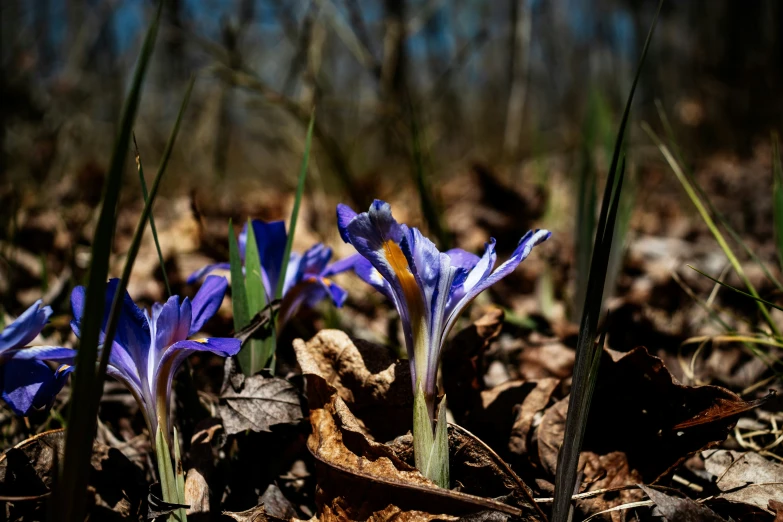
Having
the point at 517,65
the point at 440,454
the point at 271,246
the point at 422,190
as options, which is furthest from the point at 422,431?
the point at 517,65

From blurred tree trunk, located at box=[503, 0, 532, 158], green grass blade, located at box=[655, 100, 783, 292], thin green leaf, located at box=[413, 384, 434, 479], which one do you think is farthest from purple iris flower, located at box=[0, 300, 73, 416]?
blurred tree trunk, located at box=[503, 0, 532, 158]

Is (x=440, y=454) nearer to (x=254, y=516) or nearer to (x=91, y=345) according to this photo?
(x=254, y=516)

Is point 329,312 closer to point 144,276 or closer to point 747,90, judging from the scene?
point 144,276

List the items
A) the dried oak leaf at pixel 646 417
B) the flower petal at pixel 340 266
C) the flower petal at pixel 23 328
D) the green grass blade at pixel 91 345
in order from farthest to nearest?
the flower petal at pixel 340 266 < the dried oak leaf at pixel 646 417 < the flower petal at pixel 23 328 < the green grass blade at pixel 91 345

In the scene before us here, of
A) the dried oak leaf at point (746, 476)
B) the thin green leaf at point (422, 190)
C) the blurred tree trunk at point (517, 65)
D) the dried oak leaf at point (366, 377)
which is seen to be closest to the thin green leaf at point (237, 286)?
the dried oak leaf at point (366, 377)

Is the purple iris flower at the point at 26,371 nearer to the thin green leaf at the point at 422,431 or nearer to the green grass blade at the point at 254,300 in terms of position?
the green grass blade at the point at 254,300

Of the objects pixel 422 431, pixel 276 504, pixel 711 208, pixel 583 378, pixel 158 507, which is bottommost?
pixel 276 504

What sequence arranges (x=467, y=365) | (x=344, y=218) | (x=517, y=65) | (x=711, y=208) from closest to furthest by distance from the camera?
(x=344, y=218) → (x=467, y=365) → (x=711, y=208) → (x=517, y=65)
